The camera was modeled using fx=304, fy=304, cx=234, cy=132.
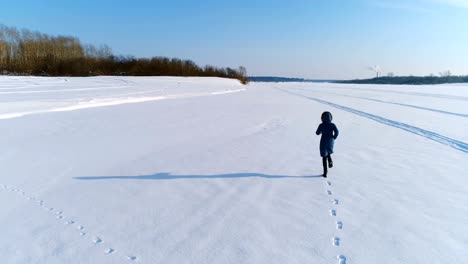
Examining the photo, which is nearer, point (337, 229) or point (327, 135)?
point (337, 229)

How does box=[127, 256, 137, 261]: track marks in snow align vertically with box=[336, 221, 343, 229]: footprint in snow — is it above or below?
below

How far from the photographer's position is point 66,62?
176 feet

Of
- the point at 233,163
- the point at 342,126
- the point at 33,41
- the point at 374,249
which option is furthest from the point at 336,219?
the point at 33,41

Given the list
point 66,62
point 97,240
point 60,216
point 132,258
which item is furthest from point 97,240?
point 66,62

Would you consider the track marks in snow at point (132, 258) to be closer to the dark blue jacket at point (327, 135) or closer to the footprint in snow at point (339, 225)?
the footprint in snow at point (339, 225)

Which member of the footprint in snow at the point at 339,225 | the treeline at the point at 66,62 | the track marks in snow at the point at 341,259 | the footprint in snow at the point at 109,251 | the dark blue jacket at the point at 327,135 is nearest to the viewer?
the track marks in snow at the point at 341,259

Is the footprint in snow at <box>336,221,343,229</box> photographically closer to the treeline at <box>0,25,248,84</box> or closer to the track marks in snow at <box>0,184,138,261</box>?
the track marks in snow at <box>0,184,138,261</box>

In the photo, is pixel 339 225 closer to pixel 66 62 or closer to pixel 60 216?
pixel 60 216

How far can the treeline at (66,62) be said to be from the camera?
51625mm

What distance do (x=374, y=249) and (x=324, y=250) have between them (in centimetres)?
51

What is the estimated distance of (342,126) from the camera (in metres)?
11.0

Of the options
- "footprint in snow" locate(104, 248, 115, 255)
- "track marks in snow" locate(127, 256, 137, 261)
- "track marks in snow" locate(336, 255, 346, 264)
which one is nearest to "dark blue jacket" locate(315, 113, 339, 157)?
"track marks in snow" locate(336, 255, 346, 264)

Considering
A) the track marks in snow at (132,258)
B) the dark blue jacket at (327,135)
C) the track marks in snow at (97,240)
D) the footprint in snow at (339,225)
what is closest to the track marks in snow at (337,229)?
the footprint in snow at (339,225)

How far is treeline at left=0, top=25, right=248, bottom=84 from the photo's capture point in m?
51.6
